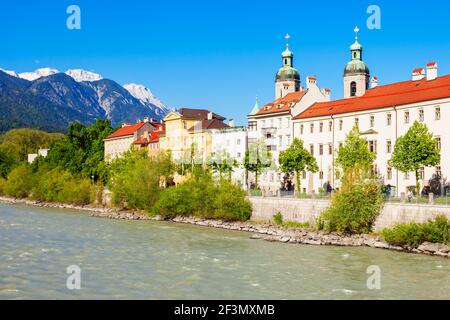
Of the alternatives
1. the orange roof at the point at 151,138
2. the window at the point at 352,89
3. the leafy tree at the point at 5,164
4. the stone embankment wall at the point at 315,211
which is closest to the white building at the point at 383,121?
the window at the point at 352,89

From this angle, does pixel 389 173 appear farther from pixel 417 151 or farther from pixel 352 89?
pixel 352 89

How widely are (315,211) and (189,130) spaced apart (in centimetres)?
3880

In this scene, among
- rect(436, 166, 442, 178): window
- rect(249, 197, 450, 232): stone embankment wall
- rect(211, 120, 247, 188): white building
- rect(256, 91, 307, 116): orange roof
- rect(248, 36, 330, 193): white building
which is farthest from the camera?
rect(211, 120, 247, 188): white building

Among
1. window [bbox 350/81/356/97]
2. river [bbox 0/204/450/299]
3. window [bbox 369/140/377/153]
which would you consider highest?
window [bbox 350/81/356/97]

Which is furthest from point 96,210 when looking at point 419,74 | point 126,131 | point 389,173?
point 419,74

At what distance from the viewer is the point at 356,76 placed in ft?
232

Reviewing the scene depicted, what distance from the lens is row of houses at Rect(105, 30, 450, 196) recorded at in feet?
166

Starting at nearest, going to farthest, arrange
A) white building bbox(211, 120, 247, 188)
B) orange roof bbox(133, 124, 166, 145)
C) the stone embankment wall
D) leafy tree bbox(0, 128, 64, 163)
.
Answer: the stone embankment wall < white building bbox(211, 120, 247, 188) < orange roof bbox(133, 124, 166, 145) < leafy tree bbox(0, 128, 64, 163)

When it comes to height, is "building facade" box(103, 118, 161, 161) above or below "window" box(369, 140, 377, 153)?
above

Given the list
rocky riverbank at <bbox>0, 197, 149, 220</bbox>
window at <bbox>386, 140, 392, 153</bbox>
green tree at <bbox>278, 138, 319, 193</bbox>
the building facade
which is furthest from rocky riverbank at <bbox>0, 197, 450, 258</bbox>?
the building facade

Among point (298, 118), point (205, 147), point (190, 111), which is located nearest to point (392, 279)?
point (298, 118)

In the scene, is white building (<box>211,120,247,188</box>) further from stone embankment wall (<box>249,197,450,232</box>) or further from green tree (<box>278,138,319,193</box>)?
stone embankment wall (<box>249,197,450,232</box>)

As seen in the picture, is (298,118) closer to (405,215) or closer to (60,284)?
(405,215)

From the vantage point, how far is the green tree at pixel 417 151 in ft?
147
